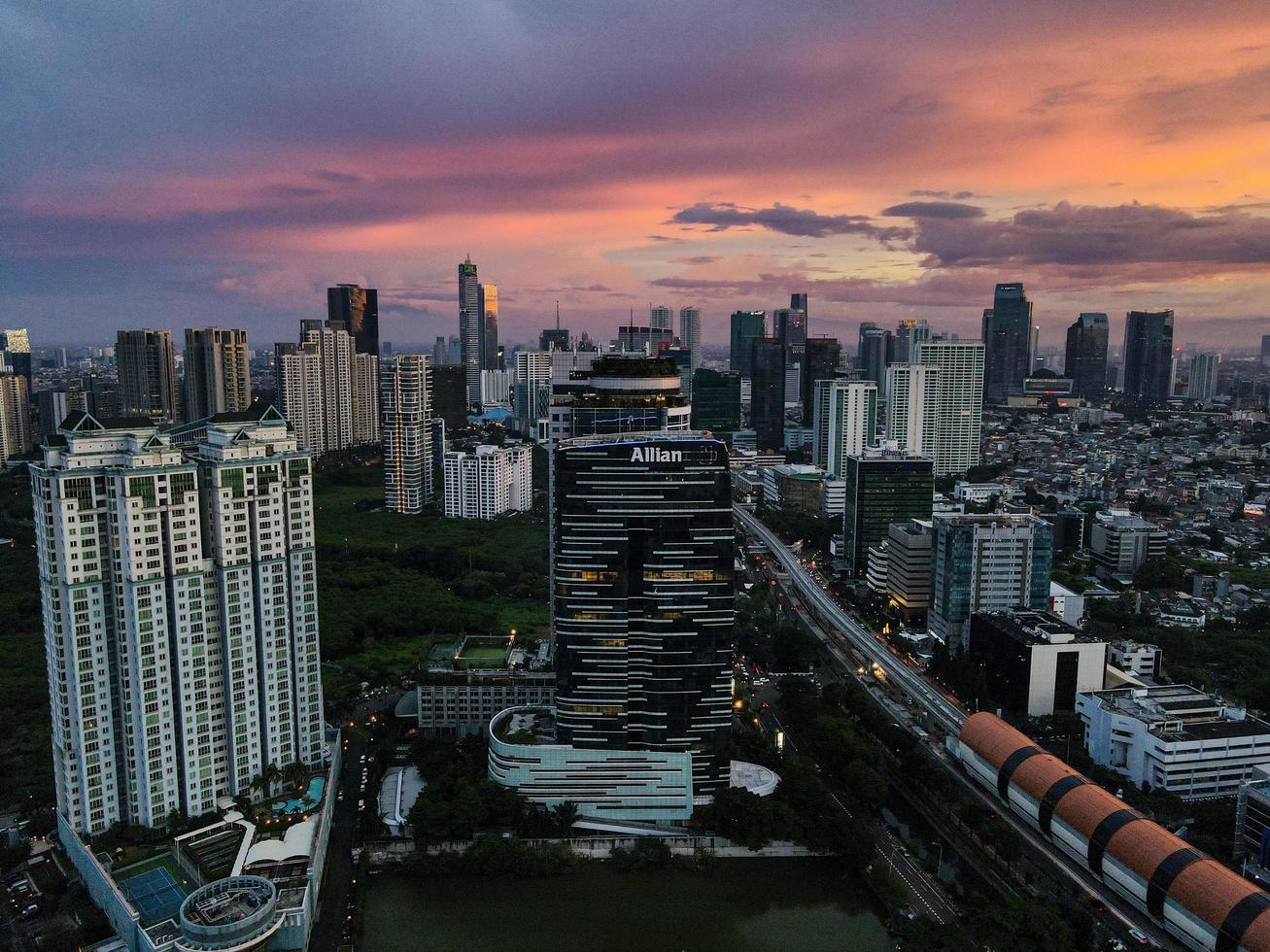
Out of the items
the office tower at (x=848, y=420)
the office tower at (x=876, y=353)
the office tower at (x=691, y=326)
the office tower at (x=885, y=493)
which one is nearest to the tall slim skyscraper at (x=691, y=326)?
the office tower at (x=691, y=326)

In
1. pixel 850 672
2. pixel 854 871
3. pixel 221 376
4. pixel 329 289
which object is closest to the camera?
pixel 854 871

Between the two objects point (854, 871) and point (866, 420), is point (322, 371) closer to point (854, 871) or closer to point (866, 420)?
point (866, 420)

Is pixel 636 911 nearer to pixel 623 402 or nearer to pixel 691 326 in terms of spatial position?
pixel 623 402

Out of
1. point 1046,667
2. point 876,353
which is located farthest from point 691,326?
point 1046,667

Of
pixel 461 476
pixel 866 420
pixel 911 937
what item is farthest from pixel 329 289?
pixel 911 937

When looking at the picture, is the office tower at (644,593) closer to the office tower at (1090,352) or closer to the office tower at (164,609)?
the office tower at (164,609)

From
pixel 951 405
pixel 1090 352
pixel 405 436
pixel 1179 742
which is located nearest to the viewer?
pixel 1179 742

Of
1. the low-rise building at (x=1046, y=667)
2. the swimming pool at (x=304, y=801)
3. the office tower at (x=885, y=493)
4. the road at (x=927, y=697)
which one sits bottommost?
the road at (x=927, y=697)
